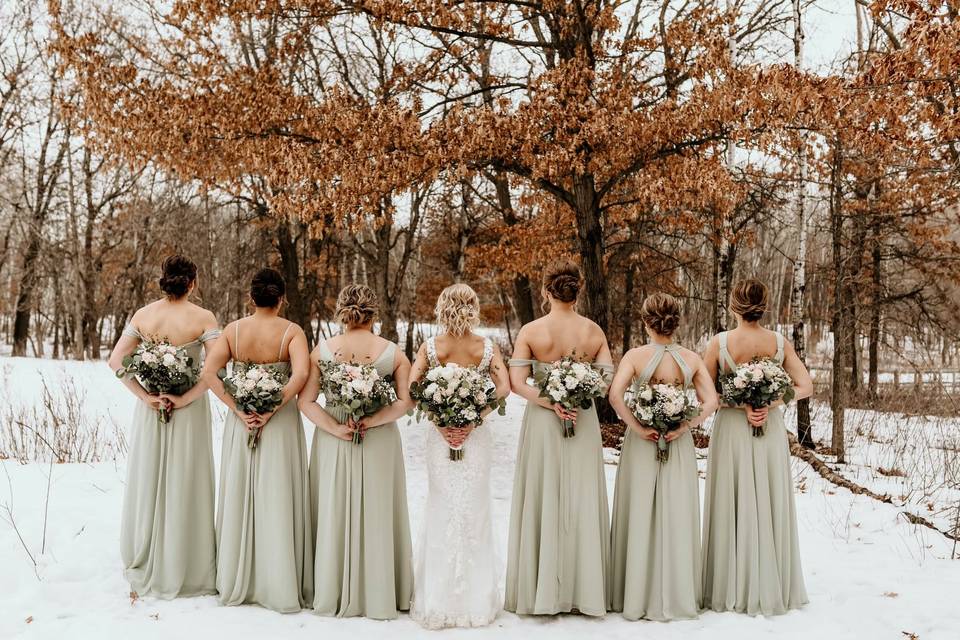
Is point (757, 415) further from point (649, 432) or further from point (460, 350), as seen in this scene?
point (460, 350)

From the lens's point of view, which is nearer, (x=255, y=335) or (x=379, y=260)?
(x=255, y=335)

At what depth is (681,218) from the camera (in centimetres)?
1406

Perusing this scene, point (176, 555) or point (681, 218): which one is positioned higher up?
point (681, 218)

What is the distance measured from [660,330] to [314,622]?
3.20m

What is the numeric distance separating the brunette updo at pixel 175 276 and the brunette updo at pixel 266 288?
0.68m

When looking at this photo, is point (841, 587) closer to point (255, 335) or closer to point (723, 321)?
point (255, 335)

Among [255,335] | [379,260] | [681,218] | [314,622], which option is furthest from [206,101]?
[379,260]

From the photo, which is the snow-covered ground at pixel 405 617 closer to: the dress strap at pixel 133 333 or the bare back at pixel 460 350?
the bare back at pixel 460 350

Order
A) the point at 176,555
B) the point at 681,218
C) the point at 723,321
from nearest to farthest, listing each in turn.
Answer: the point at 176,555 → the point at 681,218 → the point at 723,321

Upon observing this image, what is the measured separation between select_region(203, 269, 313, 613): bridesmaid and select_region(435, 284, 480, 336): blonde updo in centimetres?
105

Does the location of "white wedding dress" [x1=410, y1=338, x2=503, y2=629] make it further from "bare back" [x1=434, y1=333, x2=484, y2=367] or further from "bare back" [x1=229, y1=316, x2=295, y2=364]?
"bare back" [x1=229, y1=316, x2=295, y2=364]

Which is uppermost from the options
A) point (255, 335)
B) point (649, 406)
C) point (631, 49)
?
point (631, 49)

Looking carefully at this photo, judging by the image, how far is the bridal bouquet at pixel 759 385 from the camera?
473cm

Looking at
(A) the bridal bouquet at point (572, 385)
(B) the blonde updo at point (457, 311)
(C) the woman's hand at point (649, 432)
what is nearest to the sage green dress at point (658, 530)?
(C) the woman's hand at point (649, 432)
